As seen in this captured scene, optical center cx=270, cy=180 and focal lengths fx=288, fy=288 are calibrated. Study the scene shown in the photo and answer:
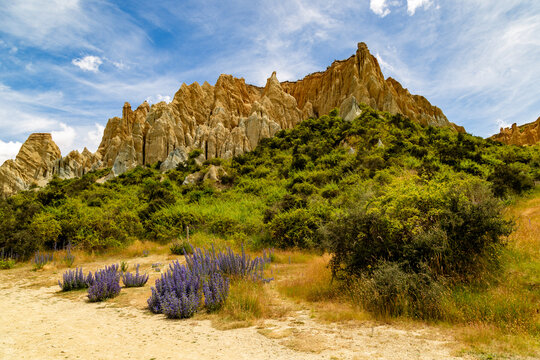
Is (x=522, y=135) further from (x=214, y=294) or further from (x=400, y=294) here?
(x=214, y=294)

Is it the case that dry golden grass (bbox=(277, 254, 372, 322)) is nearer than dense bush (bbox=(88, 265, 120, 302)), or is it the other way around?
dry golden grass (bbox=(277, 254, 372, 322))

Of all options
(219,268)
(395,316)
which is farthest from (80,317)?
(395,316)

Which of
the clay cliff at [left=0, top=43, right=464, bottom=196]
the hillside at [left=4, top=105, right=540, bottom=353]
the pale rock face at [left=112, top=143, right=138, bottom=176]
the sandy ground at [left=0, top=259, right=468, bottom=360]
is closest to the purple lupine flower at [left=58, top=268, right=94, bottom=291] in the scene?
the sandy ground at [left=0, top=259, right=468, bottom=360]

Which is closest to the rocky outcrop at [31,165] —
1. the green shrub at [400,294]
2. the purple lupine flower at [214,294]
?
the purple lupine flower at [214,294]

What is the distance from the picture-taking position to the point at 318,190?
80.2ft

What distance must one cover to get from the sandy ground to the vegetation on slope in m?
1.10

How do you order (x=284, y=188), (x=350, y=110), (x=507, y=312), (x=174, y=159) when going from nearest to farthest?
(x=507, y=312) < (x=284, y=188) < (x=350, y=110) < (x=174, y=159)

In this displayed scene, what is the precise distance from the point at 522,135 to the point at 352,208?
3340 inches

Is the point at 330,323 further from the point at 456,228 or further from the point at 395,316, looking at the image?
the point at 456,228

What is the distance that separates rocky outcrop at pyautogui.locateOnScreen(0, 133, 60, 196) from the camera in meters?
60.9

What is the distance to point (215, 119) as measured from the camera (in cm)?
6059

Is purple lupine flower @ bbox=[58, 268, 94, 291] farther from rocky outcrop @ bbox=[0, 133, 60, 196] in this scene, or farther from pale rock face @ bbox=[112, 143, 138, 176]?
rocky outcrop @ bbox=[0, 133, 60, 196]

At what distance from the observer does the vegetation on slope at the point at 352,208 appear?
5.88 m

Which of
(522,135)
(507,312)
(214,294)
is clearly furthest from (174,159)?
(522,135)
